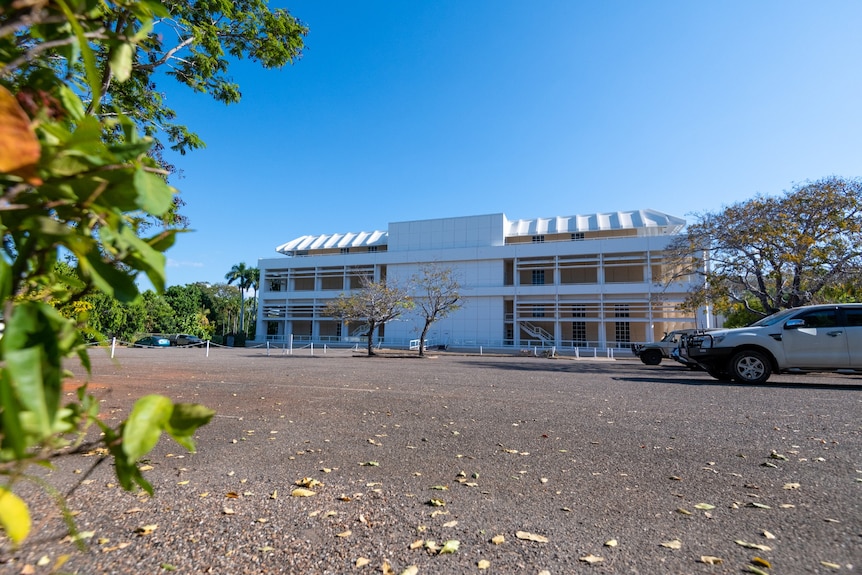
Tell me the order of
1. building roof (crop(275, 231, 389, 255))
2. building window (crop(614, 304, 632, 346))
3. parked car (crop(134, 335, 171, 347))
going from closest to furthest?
1. building window (crop(614, 304, 632, 346))
2. parked car (crop(134, 335, 171, 347))
3. building roof (crop(275, 231, 389, 255))

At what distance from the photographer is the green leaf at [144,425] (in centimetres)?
70

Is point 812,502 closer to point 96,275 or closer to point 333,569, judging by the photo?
point 333,569

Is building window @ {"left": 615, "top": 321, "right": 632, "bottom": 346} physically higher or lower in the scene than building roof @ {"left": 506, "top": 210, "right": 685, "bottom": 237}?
lower

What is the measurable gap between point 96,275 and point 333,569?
211 centimetres

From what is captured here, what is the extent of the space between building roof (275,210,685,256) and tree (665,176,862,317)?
22.6 metres

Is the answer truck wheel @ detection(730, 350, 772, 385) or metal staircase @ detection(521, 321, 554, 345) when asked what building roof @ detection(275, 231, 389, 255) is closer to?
metal staircase @ detection(521, 321, 554, 345)

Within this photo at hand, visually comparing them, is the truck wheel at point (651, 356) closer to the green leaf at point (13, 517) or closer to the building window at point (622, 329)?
the building window at point (622, 329)

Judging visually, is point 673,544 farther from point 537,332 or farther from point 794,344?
point 537,332

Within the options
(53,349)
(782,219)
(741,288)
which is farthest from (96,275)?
(741,288)

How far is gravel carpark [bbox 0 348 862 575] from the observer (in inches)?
93.3

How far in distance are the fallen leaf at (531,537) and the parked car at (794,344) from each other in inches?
389

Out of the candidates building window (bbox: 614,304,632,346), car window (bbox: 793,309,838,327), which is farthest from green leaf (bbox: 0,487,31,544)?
building window (bbox: 614,304,632,346)

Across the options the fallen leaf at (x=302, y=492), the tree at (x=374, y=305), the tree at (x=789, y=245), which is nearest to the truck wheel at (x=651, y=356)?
the tree at (x=789, y=245)

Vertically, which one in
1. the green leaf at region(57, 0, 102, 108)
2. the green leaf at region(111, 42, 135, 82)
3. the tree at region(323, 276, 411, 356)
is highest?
the tree at region(323, 276, 411, 356)
